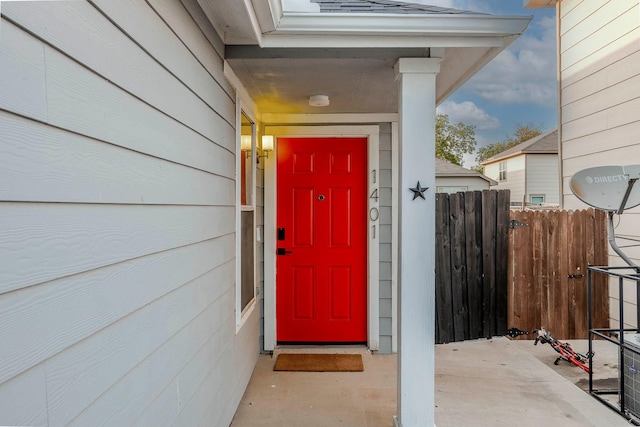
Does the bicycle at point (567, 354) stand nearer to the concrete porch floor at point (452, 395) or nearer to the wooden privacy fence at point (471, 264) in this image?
the concrete porch floor at point (452, 395)

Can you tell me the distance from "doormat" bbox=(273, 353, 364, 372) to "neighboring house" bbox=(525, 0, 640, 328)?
2.57 m

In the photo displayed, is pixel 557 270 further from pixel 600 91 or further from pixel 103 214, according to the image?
pixel 103 214

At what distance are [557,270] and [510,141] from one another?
72.8 ft

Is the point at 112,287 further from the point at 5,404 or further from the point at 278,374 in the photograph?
the point at 278,374

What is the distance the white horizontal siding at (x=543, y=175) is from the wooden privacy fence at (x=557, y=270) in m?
10.1

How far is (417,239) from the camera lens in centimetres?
228

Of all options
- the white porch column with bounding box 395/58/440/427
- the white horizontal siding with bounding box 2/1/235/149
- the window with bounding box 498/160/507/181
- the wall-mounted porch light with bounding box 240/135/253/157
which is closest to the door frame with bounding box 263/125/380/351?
the wall-mounted porch light with bounding box 240/135/253/157

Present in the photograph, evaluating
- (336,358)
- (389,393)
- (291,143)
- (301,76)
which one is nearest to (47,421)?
(301,76)

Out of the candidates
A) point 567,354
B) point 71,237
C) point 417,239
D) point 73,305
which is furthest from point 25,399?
point 567,354

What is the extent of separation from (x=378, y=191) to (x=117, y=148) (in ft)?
9.43

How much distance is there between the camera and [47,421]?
0.83 metres

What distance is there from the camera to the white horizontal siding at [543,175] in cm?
1312

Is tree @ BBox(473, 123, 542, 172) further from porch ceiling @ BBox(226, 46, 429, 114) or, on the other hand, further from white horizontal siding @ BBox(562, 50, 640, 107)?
porch ceiling @ BBox(226, 46, 429, 114)

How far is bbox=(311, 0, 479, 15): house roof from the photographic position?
2.19 metres
